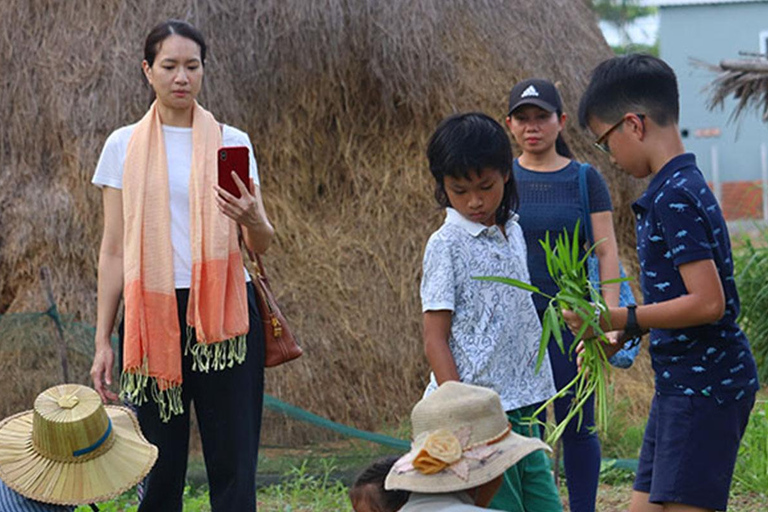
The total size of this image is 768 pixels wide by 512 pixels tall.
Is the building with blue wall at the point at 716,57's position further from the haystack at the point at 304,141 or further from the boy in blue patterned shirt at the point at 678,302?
the boy in blue patterned shirt at the point at 678,302

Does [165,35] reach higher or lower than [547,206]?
higher

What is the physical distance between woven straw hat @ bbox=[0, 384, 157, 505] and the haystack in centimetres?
384

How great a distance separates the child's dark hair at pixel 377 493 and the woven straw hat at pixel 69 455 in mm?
754

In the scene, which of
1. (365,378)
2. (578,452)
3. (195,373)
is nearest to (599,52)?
(365,378)

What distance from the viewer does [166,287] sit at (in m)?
4.34

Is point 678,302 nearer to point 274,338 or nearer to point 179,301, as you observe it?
point 274,338

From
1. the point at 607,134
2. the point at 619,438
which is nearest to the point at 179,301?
the point at 607,134

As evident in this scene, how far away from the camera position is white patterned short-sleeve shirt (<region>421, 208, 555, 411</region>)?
3750 millimetres

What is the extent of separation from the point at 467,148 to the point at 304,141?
4.70 m

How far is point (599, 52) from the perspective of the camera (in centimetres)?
930

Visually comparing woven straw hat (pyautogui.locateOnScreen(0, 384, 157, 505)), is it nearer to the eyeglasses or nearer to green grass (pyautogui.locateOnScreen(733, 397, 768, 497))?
the eyeglasses

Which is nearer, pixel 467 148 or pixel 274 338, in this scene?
pixel 467 148

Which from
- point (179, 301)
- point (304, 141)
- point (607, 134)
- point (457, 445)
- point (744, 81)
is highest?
point (744, 81)

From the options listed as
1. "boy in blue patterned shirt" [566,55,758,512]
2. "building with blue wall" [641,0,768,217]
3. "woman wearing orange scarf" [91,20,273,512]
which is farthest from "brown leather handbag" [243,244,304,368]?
"building with blue wall" [641,0,768,217]
